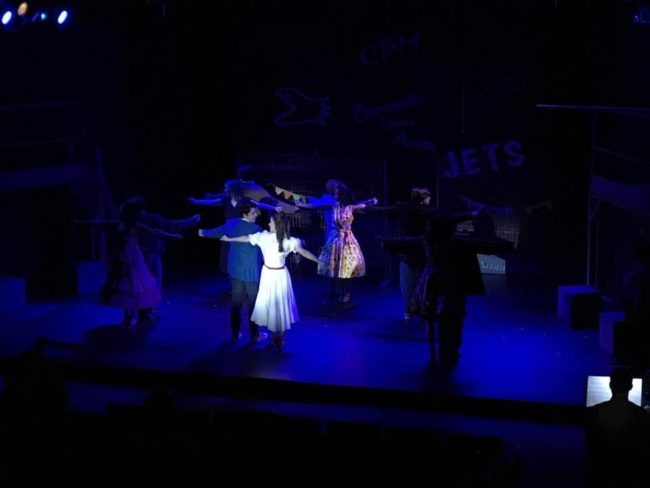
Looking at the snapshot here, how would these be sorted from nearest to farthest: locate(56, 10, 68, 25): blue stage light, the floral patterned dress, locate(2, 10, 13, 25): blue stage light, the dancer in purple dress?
the dancer in purple dress → the floral patterned dress → locate(2, 10, 13, 25): blue stage light → locate(56, 10, 68, 25): blue stage light

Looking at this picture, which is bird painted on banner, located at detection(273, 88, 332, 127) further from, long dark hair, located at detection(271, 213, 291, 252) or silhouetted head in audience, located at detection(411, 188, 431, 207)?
long dark hair, located at detection(271, 213, 291, 252)

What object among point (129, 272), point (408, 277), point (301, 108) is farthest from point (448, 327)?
point (301, 108)

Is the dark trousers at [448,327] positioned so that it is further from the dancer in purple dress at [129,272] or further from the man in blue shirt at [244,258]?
the dancer in purple dress at [129,272]

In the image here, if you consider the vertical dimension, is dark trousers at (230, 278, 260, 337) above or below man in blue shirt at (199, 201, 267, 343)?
below

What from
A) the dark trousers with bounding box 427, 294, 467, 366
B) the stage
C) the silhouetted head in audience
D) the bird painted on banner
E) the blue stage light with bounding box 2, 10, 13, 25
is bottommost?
the stage

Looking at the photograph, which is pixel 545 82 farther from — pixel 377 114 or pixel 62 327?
pixel 62 327

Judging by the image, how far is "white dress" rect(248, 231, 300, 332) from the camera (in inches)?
379

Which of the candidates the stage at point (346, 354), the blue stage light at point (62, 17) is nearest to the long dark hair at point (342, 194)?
the stage at point (346, 354)

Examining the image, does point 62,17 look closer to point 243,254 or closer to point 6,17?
point 6,17

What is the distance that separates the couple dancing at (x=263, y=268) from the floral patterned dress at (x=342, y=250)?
159cm

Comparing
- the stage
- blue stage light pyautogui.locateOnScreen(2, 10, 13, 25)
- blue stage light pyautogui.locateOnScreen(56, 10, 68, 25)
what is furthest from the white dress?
blue stage light pyautogui.locateOnScreen(2, 10, 13, 25)

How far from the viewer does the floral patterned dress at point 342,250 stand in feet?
37.2

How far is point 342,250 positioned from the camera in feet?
37.5

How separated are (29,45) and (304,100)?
11.5ft
